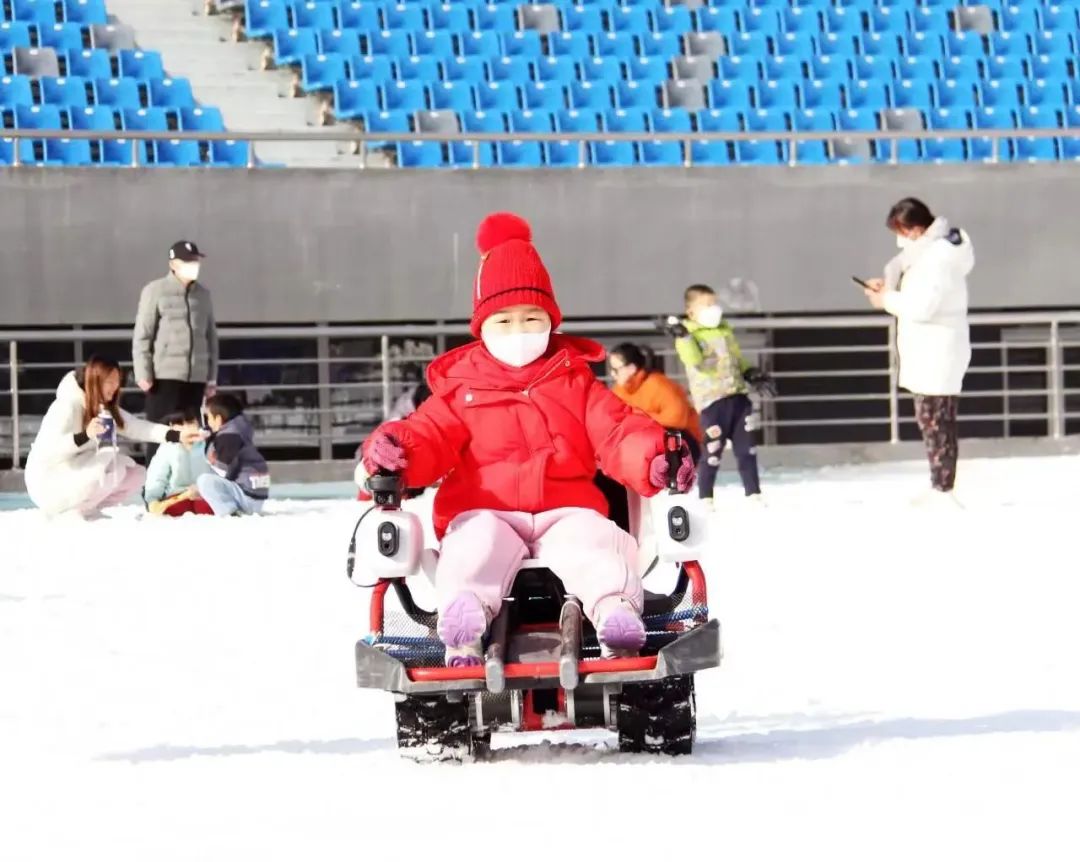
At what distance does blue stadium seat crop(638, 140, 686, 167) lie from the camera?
1625 cm

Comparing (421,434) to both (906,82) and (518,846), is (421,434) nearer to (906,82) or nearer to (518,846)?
(518,846)

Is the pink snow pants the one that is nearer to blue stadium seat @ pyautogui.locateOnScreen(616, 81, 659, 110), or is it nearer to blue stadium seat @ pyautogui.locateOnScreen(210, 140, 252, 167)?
blue stadium seat @ pyautogui.locateOnScreen(210, 140, 252, 167)

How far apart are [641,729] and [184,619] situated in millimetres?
2735

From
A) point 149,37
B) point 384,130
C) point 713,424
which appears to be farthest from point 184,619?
point 149,37

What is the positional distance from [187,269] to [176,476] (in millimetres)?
1216

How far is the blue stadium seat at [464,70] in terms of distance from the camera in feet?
54.1

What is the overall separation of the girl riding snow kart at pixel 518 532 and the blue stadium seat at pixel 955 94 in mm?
13871

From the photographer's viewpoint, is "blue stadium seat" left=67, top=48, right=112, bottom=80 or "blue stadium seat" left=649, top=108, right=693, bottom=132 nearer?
"blue stadium seat" left=67, top=48, right=112, bottom=80

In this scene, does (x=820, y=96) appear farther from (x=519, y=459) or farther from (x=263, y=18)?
(x=519, y=459)

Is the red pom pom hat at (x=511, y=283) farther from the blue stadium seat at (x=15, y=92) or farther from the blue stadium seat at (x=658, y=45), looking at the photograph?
the blue stadium seat at (x=658, y=45)

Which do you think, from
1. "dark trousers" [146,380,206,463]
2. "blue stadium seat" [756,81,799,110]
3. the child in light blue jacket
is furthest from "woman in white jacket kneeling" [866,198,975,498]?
"blue stadium seat" [756,81,799,110]

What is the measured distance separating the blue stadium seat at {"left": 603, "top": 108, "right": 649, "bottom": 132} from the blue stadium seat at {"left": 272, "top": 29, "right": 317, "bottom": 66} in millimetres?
2005

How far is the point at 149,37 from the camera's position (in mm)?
16578

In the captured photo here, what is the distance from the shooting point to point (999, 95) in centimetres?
1764
